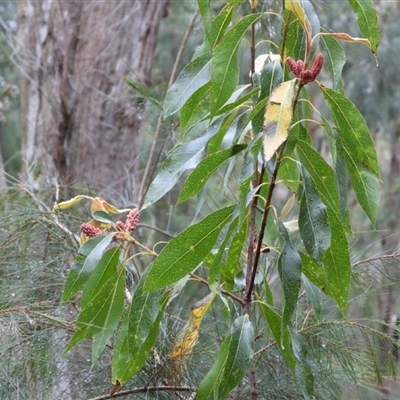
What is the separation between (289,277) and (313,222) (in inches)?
3.9

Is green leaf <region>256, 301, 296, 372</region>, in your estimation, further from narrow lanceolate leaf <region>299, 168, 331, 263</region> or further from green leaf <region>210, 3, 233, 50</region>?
green leaf <region>210, 3, 233, 50</region>

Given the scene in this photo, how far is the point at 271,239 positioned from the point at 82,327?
0.43 m

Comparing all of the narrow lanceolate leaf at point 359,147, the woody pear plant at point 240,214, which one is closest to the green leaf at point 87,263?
the woody pear plant at point 240,214

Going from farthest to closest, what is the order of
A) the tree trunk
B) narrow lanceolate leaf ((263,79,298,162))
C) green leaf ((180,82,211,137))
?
the tree trunk
green leaf ((180,82,211,137))
narrow lanceolate leaf ((263,79,298,162))

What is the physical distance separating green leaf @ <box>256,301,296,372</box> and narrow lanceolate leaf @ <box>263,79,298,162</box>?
0.34 meters

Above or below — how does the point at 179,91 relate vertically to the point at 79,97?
above

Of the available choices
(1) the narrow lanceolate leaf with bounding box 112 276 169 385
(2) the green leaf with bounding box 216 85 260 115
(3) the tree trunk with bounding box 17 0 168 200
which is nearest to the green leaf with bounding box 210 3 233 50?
(2) the green leaf with bounding box 216 85 260 115

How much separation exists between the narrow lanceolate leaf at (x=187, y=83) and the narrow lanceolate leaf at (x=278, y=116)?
0.97ft

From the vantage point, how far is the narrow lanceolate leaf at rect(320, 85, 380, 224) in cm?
142

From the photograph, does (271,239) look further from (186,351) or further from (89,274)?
(89,274)

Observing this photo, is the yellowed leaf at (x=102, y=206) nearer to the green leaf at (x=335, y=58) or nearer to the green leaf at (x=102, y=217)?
the green leaf at (x=102, y=217)

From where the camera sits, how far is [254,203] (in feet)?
4.83

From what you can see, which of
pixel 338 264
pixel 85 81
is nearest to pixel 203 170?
pixel 338 264

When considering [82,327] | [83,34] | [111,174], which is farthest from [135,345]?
[83,34]
